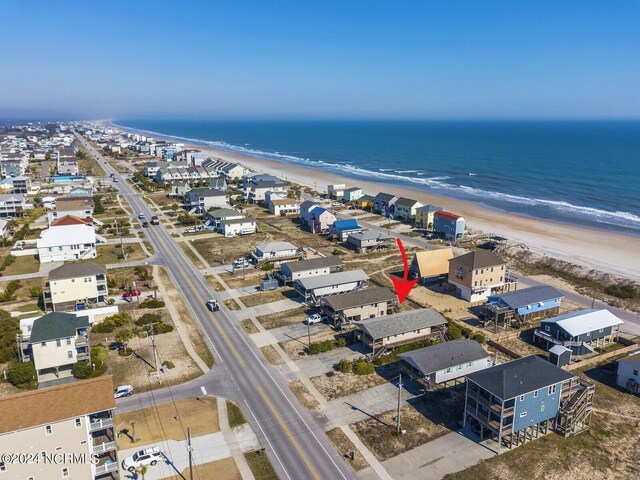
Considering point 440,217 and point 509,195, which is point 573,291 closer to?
point 440,217

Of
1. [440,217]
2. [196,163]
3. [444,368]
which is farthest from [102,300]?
[196,163]

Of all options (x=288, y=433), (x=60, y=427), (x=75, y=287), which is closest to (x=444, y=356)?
(x=288, y=433)

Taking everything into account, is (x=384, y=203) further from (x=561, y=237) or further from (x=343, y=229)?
(x=561, y=237)

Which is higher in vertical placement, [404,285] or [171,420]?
[404,285]

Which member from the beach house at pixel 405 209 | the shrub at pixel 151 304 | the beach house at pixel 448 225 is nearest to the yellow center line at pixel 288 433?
the shrub at pixel 151 304

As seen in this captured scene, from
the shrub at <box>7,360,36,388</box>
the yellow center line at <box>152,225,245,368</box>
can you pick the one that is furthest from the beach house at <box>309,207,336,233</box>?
the shrub at <box>7,360,36,388</box>

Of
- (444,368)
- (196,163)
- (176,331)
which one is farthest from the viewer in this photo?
(196,163)

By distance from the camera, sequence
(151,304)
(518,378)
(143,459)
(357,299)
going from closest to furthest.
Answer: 1. (143,459)
2. (518,378)
3. (357,299)
4. (151,304)
